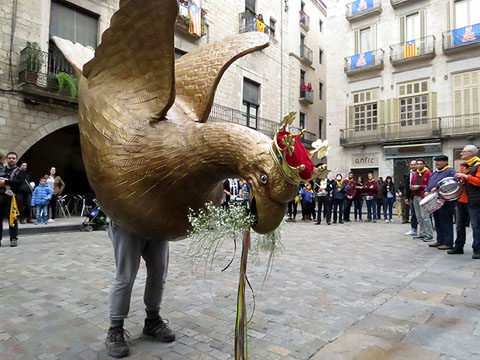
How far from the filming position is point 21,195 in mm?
8008

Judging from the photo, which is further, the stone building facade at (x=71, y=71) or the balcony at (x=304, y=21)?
the balcony at (x=304, y=21)

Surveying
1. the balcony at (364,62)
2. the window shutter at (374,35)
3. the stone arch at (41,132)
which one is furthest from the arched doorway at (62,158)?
the window shutter at (374,35)

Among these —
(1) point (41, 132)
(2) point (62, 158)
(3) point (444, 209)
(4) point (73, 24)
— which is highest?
(4) point (73, 24)

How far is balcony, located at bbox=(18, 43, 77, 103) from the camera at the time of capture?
34.0 ft

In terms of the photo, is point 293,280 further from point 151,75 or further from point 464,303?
point 151,75

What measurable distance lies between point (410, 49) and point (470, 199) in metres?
16.6

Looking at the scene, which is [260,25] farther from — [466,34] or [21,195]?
[21,195]

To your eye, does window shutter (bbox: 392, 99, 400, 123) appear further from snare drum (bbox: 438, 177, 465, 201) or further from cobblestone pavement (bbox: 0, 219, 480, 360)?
cobblestone pavement (bbox: 0, 219, 480, 360)

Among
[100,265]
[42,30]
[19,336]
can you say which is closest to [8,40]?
[42,30]

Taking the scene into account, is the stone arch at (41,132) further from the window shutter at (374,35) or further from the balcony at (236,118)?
the window shutter at (374,35)

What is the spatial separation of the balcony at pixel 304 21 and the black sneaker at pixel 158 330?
2491 centimetres

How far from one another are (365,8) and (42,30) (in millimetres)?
17847

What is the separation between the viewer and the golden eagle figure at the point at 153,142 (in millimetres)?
1493

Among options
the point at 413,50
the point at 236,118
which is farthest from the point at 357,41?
the point at 236,118
